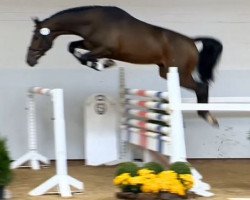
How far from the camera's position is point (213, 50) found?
512cm

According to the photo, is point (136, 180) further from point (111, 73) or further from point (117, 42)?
point (111, 73)

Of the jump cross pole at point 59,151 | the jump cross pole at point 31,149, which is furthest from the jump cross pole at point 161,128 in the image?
the jump cross pole at point 31,149

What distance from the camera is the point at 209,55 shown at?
5152mm

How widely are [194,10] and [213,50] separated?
1.19 metres

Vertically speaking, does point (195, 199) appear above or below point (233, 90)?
below

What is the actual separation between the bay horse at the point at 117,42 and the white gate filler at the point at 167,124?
0.34 meters

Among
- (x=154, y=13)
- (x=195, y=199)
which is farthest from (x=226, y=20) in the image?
(x=195, y=199)

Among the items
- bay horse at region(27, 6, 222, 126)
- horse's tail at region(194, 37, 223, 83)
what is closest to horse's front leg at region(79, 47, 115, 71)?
bay horse at region(27, 6, 222, 126)

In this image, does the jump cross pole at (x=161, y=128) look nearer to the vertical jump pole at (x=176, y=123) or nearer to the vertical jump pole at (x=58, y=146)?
the vertical jump pole at (x=176, y=123)

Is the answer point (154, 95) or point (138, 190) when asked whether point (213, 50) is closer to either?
point (154, 95)

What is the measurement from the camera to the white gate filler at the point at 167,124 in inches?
153

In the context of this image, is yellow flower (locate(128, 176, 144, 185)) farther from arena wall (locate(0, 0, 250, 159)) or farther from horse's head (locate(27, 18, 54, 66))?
arena wall (locate(0, 0, 250, 159))

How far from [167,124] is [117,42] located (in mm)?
976

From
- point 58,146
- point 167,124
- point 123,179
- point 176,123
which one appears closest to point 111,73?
point 167,124
